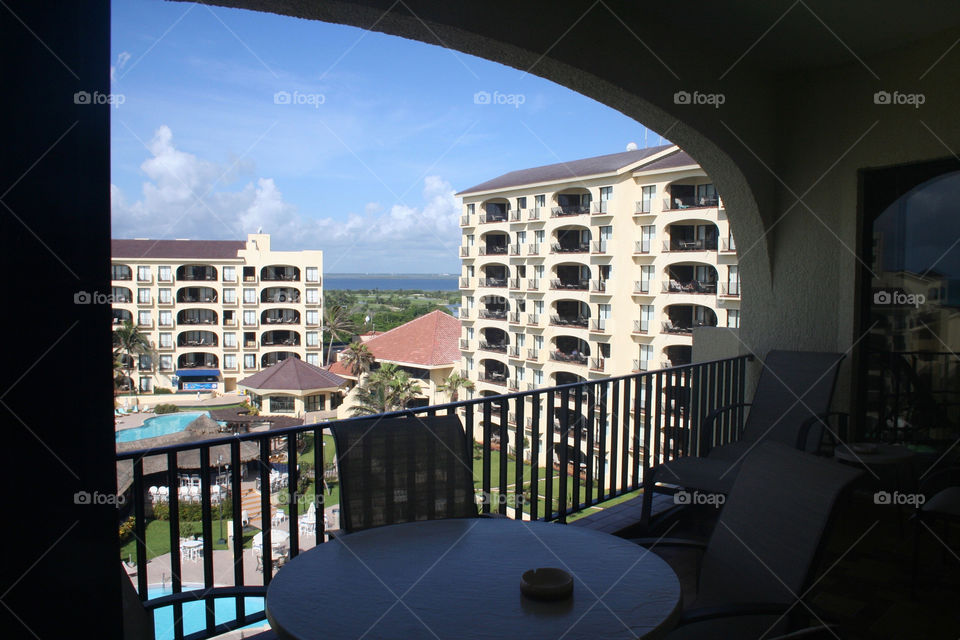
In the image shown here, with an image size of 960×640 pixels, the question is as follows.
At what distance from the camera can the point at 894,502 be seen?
3.96 metres

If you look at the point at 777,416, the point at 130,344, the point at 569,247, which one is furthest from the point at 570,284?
the point at 777,416

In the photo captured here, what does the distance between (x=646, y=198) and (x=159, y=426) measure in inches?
1094

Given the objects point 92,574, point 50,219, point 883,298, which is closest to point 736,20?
point 883,298

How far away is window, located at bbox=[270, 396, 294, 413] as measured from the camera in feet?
124

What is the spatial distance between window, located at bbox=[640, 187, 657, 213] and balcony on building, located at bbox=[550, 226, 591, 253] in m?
3.47

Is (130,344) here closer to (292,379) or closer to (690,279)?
(292,379)

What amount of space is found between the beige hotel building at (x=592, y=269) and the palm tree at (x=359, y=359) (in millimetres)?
5998

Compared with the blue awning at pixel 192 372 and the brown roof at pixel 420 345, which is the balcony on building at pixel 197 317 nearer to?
the blue awning at pixel 192 372

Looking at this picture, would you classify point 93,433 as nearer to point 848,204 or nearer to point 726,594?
point 726,594

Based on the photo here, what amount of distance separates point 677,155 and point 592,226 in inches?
222

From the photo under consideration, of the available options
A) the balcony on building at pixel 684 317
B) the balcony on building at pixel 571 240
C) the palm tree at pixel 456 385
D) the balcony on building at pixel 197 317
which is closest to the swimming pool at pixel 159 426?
the balcony on building at pixel 197 317

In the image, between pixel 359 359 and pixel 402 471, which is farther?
pixel 359 359

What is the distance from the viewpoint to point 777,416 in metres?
4.30

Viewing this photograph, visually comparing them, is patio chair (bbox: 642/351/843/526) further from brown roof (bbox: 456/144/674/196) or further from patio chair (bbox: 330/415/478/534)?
brown roof (bbox: 456/144/674/196)
